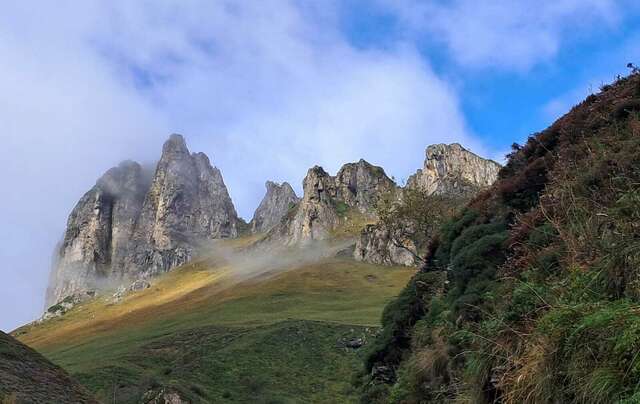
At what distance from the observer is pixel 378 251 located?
413 feet

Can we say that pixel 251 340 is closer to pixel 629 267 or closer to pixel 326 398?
pixel 326 398

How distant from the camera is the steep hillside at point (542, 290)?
6035 mm

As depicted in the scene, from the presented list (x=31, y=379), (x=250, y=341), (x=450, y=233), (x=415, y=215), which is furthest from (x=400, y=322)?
(x=250, y=341)

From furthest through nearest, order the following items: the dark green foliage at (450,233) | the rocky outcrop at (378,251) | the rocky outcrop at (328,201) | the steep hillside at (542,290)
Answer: the rocky outcrop at (328,201), the rocky outcrop at (378,251), the dark green foliage at (450,233), the steep hillside at (542,290)

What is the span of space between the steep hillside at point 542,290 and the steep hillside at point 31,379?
8.13 meters

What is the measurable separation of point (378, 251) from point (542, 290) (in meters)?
118

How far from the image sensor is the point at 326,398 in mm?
41031

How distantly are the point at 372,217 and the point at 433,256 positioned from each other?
155217 millimetres

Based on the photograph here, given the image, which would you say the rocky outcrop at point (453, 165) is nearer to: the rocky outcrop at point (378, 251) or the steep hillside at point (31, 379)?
the rocky outcrop at point (378, 251)

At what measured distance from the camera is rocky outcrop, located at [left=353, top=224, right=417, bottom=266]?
12050 cm

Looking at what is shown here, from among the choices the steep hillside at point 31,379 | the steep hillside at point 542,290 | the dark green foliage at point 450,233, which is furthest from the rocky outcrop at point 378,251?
the steep hillside at point 31,379

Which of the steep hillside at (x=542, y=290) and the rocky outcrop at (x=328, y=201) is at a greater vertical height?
the rocky outcrop at (x=328, y=201)

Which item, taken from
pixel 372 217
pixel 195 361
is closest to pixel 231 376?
pixel 195 361

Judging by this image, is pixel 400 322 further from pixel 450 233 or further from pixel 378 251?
pixel 378 251
